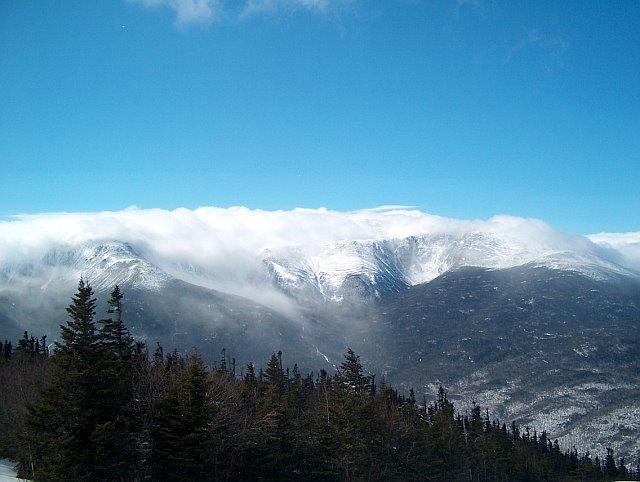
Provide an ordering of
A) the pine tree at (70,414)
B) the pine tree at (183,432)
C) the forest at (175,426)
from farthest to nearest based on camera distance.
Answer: the pine tree at (183,432), the forest at (175,426), the pine tree at (70,414)

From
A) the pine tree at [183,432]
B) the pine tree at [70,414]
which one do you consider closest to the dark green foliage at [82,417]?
the pine tree at [70,414]

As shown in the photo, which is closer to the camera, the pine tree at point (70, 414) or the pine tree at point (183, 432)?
the pine tree at point (70, 414)

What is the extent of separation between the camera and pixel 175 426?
149ft

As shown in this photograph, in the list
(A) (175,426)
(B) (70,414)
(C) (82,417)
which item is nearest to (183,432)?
(A) (175,426)

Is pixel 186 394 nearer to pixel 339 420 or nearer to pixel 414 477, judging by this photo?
pixel 339 420

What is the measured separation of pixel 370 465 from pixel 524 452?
244 ft

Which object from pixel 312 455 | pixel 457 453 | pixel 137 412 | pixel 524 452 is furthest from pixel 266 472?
pixel 524 452

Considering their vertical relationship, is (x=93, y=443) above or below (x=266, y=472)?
above

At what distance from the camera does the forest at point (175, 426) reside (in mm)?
39625

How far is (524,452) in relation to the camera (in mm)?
121875

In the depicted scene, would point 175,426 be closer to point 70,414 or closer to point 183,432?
point 183,432

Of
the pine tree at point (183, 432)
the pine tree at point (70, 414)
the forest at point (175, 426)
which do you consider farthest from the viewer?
the pine tree at point (183, 432)

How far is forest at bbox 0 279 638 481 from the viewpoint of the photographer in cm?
3962

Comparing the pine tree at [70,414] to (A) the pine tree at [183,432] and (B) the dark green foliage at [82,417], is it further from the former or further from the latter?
(A) the pine tree at [183,432]
